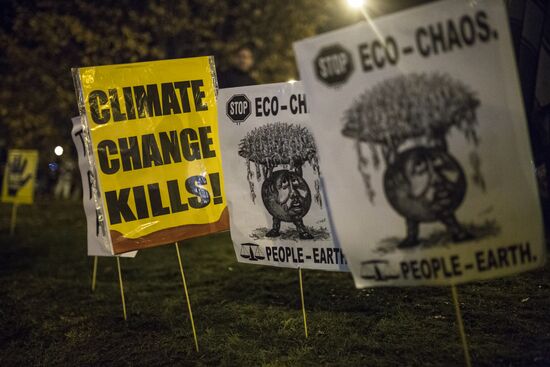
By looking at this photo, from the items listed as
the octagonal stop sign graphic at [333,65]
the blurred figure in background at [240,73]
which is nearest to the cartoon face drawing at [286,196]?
the octagonal stop sign graphic at [333,65]

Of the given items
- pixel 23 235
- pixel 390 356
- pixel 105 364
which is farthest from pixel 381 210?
pixel 23 235

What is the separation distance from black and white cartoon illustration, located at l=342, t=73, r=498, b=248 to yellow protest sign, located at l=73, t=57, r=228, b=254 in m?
1.92

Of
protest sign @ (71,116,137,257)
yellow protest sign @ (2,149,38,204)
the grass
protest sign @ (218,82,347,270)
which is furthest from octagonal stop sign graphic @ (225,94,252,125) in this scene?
yellow protest sign @ (2,149,38,204)

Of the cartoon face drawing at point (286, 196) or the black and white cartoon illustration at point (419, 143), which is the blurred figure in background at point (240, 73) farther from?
the black and white cartoon illustration at point (419, 143)

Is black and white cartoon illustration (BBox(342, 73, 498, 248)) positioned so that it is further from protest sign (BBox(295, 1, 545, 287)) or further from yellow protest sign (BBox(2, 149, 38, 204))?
yellow protest sign (BBox(2, 149, 38, 204))

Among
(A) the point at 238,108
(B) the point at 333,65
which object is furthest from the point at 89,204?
(B) the point at 333,65

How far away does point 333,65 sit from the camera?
310 centimetres

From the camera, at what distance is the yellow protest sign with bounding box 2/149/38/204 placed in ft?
36.3

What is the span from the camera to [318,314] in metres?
5.24

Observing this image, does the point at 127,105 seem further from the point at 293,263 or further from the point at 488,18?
the point at 488,18

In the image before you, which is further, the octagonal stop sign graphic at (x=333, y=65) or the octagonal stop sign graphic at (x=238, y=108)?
the octagonal stop sign graphic at (x=238, y=108)

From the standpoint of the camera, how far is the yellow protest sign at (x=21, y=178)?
36.3 feet

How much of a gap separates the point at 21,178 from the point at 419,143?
997 centimetres

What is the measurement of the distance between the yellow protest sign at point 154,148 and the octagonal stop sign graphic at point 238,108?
23 cm
